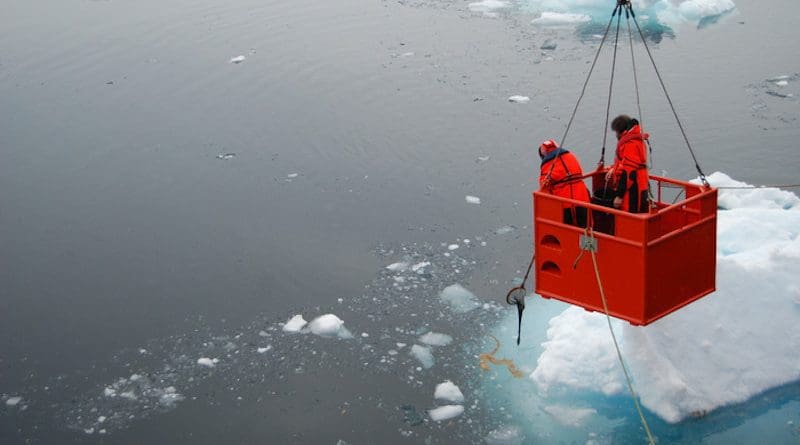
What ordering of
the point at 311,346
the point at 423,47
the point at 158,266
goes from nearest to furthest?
1. the point at 311,346
2. the point at 158,266
3. the point at 423,47

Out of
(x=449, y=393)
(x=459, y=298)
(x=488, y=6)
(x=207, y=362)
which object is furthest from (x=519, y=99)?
(x=207, y=362)

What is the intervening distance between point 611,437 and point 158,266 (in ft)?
15.3

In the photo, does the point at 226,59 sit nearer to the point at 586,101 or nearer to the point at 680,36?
the point at 586,101

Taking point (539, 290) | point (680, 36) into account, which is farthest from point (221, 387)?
point (680, 36)

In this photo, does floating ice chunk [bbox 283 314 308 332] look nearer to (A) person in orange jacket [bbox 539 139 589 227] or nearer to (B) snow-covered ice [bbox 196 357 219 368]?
(B) snow-covered ice [bbox 196 357 219 368]

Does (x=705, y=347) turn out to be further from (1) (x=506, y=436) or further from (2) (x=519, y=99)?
(2) (x=519, y=99)

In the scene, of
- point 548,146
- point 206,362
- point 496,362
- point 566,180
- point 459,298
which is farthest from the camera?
point 459,298

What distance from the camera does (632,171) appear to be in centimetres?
594

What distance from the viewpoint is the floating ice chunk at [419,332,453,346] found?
7840mm

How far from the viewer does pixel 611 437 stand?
6789 millimetres

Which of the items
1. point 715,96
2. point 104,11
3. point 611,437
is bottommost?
point 611,437

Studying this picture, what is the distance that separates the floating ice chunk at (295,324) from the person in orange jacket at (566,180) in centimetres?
289

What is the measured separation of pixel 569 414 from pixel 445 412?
2.92 ft

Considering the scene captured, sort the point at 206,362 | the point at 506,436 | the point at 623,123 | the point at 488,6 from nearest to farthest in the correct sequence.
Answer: the point at 623,123 → the point at 506,436 → the point at 206,362 → the point at 488,6
